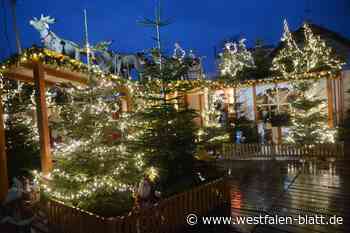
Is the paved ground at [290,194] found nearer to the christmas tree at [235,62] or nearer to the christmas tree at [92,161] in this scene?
the christmas tree at [92,161]

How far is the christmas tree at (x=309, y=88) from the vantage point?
1245 centimetres

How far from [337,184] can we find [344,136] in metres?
5.74

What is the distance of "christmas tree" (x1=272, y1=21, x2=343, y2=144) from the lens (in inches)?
490

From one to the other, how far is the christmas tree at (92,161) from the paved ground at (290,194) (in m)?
1.72

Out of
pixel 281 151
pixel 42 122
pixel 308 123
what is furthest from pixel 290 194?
pixel 42 122

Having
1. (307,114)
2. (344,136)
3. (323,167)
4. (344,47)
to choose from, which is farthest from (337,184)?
(344,47)

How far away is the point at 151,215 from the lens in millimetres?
5355

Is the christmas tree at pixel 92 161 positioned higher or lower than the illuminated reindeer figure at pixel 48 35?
lower

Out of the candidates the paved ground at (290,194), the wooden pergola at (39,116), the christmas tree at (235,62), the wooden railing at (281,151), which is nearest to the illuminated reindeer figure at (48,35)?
the wooden pergola at (39,116)

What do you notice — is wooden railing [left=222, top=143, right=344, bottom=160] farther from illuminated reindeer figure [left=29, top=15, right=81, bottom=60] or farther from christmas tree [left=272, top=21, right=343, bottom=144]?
illuminated reindeer figure [left=29, top=15, right=81, bottom=60]

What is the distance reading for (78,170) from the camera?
5.89m

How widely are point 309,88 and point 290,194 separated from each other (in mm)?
6961

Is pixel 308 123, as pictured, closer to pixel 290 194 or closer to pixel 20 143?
pixel 290 194

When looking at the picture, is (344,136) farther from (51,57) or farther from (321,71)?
(51,57)
